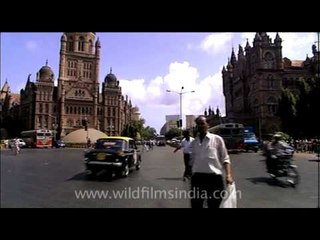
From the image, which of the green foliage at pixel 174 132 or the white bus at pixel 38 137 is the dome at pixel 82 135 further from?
the green foliage at pixel 174 132

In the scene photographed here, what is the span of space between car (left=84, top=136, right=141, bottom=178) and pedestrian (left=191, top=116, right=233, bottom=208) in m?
3.03

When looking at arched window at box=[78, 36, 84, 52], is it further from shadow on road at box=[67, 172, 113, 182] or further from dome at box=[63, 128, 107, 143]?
shadow on road at box=[67, 172, 113, 182]

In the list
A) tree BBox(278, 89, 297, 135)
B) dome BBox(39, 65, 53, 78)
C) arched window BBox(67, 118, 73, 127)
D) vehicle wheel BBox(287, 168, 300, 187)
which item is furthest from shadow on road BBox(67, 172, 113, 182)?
tree BBox(278, 89, 297, 135)

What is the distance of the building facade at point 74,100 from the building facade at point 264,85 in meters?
2.41

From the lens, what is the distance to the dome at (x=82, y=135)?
7314mm

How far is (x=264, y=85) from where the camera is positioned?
302 inches

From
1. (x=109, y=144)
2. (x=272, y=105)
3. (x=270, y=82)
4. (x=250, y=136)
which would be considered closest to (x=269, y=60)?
(x=270, y=82)

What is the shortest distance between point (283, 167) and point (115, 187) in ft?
11.5

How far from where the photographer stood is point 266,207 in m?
5.24

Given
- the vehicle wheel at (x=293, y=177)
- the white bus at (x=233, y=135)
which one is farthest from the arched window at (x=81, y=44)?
the vehicle wheel at (x=293, y=177)

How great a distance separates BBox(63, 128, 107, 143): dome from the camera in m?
7.31
